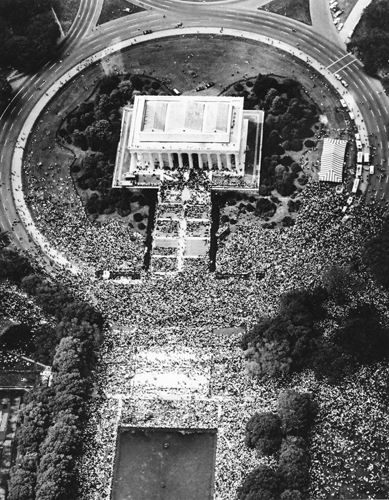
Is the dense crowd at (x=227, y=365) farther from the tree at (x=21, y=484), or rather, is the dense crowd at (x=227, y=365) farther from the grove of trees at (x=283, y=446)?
the tree at (x=21, y=484)

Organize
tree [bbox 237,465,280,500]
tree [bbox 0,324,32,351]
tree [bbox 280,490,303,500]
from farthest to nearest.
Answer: tree [bbox 0,324,32,351] → tree [bbox 237,465,280,500] → tree [bbox 280,490,303,500]

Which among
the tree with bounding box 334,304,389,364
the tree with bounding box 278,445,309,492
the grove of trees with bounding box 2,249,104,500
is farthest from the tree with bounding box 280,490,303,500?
the grove of trees with bounding box 2,249,104,500

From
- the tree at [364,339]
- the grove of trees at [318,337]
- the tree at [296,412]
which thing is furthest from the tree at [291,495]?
the tree at [364,339]

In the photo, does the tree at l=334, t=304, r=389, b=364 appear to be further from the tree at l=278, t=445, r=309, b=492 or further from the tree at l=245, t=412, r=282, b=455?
the tree at l=278, t=445, r=309, b=492

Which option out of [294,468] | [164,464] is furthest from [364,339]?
[164,464]

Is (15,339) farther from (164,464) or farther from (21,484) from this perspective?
(164,464)
